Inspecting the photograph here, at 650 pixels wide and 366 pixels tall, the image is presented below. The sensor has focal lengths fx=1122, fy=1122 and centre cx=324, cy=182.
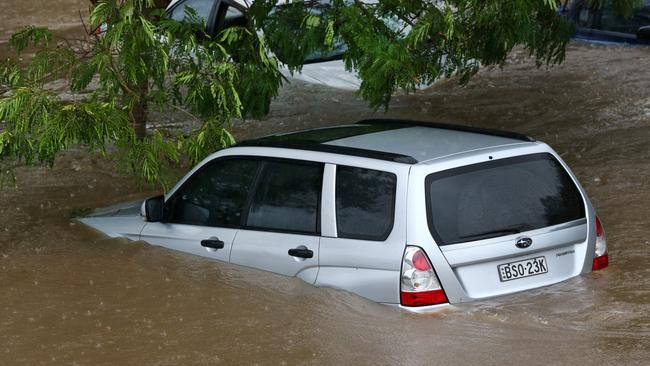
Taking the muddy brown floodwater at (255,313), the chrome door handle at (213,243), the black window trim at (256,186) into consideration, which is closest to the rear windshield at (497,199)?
the muddy brown floodwater at (255,313)

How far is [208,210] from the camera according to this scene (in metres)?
7.37

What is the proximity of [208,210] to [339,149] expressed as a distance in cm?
111

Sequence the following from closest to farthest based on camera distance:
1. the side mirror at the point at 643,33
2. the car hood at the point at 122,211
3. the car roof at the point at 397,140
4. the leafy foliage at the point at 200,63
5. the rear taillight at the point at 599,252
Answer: the car roof at the point at 397,140
the rear taillight at the point at 599,252
the leafy foliage at the point at 200,63
the car hood at the point at 122,211
the side mirror at the point at 643,33

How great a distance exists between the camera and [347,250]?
649 cm

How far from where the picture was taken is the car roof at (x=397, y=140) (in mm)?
6598

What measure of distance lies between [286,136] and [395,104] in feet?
23.0

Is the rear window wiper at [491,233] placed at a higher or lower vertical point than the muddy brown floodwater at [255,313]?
higher

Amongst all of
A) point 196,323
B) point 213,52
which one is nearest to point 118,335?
point 196,323

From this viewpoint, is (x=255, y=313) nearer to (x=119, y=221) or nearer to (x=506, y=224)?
(x=119, y=221)

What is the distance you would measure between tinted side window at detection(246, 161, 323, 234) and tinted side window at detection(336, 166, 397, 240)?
0.17 metres

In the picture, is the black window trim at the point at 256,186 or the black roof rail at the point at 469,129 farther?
the black roof rail at the point at 469,129

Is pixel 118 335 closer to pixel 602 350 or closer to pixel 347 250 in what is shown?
pixel 347 250

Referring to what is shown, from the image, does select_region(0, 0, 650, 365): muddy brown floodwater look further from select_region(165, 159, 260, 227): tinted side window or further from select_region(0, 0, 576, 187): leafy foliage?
select_region(0, 0, 576, 187): leafy foliage

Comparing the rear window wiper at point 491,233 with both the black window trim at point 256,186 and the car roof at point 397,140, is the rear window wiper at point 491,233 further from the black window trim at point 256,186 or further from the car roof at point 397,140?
the black window trim at point 256,186
